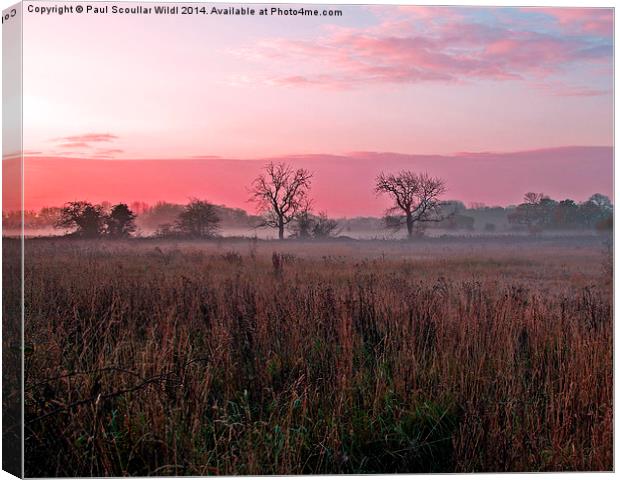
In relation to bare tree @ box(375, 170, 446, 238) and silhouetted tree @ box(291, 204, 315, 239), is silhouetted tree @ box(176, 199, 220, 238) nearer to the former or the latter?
silhouetted tree @ box(291, 204, 315, 239)

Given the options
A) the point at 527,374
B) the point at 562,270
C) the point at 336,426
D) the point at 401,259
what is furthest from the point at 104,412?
the point at 562,270

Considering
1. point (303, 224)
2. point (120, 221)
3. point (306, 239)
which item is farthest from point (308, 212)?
point (120, 221)

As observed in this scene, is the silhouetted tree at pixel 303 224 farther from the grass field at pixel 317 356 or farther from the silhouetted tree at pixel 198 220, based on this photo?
the silhouetted tree at pixel 198 220

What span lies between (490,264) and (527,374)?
832 millimetres

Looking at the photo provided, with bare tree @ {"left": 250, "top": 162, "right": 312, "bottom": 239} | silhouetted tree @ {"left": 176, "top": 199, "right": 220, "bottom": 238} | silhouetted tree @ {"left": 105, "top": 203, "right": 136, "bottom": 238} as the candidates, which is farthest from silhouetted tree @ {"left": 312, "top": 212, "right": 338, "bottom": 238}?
silhouetted tree @ {"left": 105, "top": 203, "right": 136, "bottom": 238}

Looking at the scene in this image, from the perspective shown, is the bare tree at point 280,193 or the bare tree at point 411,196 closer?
the bare tree at point 280,193

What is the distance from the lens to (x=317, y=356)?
18.5 ft

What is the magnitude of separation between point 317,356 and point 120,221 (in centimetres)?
165

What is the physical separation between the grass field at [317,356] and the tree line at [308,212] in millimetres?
124

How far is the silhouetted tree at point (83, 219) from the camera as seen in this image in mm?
5684

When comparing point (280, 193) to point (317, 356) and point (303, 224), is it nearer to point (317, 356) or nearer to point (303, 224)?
point (303, 224)

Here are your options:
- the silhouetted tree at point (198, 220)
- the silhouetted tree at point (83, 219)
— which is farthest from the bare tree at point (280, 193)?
the silhouetted tree at point (83, 219)

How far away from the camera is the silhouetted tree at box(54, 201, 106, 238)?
5.68 meters

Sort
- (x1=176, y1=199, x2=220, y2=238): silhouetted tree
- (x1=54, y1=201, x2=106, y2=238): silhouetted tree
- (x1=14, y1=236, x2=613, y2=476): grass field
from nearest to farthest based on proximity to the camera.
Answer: (x1=14, y1=236, x2=613, y2=476): grass field < (x1=54, y1=201, x2=106, y2=238): silhouetted tree < (x1=176, y1=199, x2=220, y2=238): silhouetted tree
